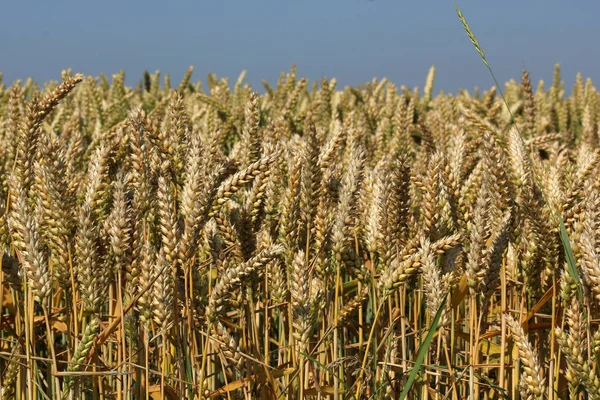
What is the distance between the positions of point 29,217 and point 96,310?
215 millimetres

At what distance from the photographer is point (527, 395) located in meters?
1.81

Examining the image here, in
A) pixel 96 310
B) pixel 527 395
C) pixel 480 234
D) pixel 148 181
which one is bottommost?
pixel 527 395

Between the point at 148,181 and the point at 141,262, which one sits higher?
the point at 148,181

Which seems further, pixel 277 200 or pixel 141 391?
pixel 277 200

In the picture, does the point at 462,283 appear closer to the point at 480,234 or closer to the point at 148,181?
the point at 480,234

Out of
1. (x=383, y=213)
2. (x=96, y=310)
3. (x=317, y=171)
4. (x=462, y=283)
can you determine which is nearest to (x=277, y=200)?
(x=317, y=171)

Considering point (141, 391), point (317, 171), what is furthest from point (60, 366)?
point (317, 171)

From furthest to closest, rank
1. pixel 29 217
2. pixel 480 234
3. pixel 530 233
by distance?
pixel 530 233 < pixel 480 234 < pixel 29 217

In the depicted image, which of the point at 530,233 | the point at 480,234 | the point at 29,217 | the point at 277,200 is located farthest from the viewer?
the point at 277,200

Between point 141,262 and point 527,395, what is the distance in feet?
2.87

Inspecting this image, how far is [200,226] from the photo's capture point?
1513mm

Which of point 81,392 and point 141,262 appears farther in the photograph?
point 81,392

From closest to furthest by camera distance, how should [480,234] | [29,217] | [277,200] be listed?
[29,217], [480,234], [277,200]

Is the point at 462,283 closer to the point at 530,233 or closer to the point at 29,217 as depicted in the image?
the point at 530,233
